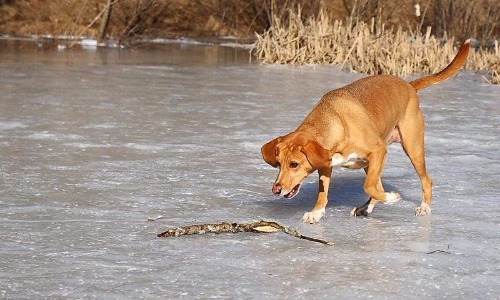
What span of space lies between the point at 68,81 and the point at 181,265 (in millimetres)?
8909

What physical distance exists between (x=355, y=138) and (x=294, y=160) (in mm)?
525

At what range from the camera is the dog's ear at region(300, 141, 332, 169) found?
475cm

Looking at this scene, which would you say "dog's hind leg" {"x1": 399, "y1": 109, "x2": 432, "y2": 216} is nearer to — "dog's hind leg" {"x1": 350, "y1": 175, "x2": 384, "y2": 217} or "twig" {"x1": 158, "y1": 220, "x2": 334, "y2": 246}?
"dog's hind leg" {"x1": 350, "y1": 175, "x2": 384, "y2": 217}

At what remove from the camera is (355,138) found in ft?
16.8

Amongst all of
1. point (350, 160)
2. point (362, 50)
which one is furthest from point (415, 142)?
point (362, 50)

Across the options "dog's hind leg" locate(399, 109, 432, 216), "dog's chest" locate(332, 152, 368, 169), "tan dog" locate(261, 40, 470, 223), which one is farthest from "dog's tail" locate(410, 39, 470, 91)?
"dog's chest" locate(332, 152, 368, 169)

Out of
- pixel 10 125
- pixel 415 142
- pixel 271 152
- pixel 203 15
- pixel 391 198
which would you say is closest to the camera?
pixel 271 152

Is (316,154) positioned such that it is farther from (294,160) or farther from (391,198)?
(391,198)

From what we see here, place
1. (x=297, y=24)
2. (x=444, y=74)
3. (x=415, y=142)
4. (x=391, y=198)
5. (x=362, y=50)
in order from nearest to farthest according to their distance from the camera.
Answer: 1. (x=391, y=198)
2. (x=415, y=142)
3. (x=444, y=74)
4. (x=362, y=50)
5. (x=297, y=24)

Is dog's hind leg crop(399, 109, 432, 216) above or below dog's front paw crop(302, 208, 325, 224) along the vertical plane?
above

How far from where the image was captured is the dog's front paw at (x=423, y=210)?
550cm

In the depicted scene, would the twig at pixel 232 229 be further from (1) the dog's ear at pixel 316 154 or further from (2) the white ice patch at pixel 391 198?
(2) the white ice patch at pixel 391 198

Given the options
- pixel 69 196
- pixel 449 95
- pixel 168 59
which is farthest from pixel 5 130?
pixel 168 59

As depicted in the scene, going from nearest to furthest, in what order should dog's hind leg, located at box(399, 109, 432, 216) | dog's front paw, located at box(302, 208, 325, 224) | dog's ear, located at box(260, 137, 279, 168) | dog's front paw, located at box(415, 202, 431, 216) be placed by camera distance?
dog's ear, located at box(260, 137, 279, 168), dog's front paw, located at box(302, 208, 325, 224), dog's front paw, located at box(415, 202, 431, 216), dog's hind leg, located at box(399, 109, 432, 216)
